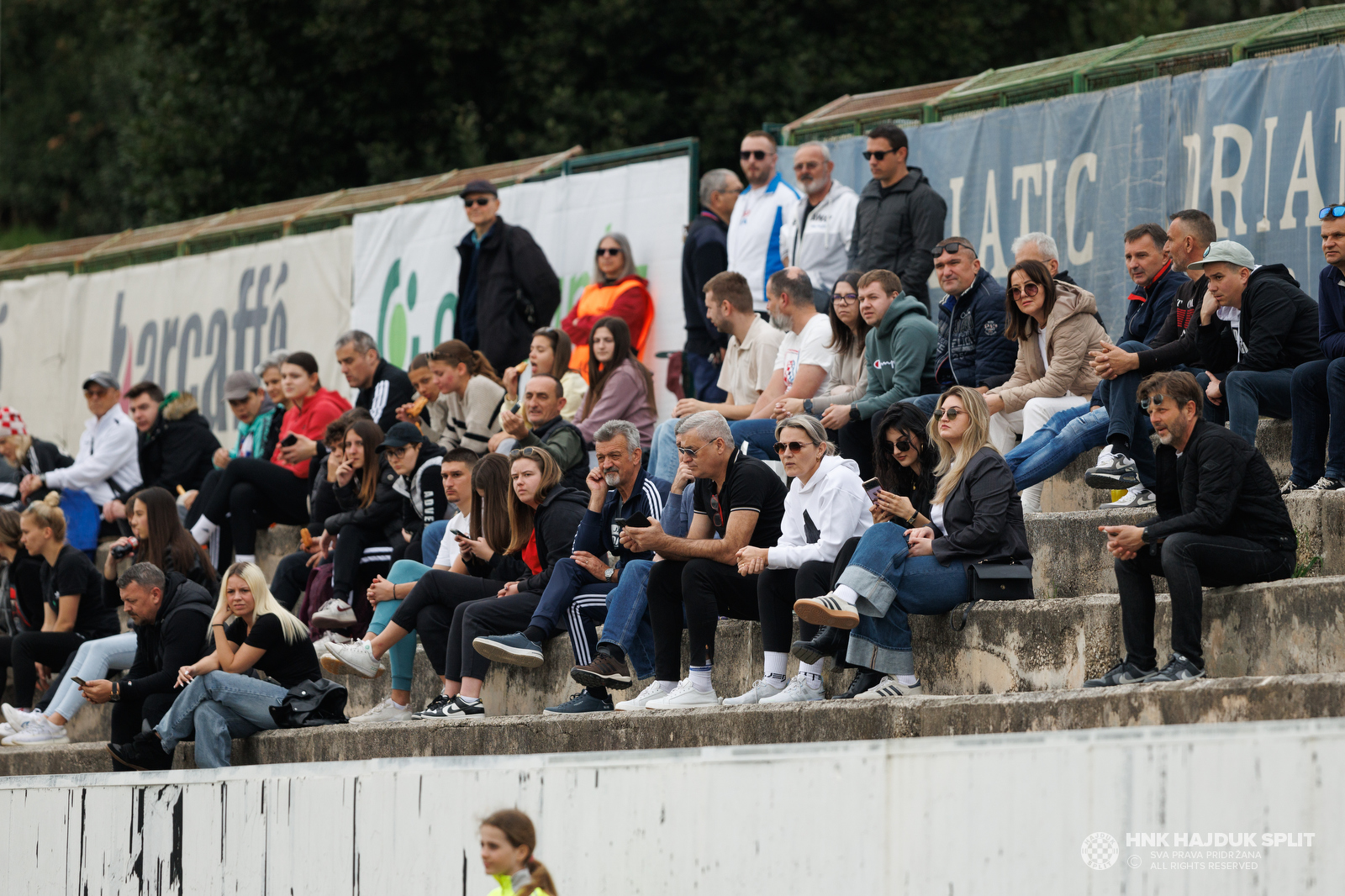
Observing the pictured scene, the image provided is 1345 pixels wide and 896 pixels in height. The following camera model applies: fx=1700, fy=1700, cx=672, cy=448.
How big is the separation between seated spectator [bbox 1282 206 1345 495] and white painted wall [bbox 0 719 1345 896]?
10.5 feet

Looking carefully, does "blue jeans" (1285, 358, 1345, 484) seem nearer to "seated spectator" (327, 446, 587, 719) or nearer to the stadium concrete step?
the stadium concrete step

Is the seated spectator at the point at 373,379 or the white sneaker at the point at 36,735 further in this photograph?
the seated spectator at the point at 373,379

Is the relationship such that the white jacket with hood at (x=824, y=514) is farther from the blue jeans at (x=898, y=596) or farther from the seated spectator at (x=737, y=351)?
the seated spectator at (x=737, y=351)

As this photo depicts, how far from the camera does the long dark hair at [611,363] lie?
977 centimetres

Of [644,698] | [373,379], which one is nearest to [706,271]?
[373,379]

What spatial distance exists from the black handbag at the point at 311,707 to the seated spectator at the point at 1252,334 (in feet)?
14.1

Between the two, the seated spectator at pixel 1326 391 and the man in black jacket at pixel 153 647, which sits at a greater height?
the seated spectator at pixel 1326 391

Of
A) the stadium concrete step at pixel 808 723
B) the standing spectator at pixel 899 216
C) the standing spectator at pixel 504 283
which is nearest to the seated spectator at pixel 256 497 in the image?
A: the standing spectator at pixel 504 283

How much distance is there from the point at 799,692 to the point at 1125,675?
1465 mm

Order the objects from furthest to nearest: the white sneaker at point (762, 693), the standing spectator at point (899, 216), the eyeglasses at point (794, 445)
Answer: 1. the standing spectator at point (899, 216)
2. the eyeglasses at point (794, 445)
3. the white sneaker at point (762, 693)

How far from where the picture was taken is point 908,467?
7.10 metres

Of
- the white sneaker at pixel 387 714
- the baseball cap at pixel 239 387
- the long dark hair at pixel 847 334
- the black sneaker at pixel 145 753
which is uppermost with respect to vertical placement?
the long dark hair at pixel 847 334

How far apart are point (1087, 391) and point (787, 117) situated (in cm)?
1181

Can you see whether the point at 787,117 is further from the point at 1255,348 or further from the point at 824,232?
the point at 1255,348
